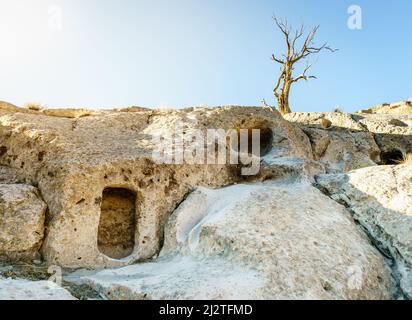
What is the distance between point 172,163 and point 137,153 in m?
0.78

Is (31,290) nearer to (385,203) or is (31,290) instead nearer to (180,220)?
(180,220)

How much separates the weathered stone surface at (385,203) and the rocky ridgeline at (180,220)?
2 cm

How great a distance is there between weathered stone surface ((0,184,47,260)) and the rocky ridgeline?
→ 0.7 inches

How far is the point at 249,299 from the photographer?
4.70m

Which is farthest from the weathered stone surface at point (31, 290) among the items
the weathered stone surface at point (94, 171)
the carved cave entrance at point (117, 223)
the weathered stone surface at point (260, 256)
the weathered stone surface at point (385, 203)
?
the weathered stone surface at point (385, 203)

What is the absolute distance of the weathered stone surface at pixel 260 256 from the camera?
5.04m

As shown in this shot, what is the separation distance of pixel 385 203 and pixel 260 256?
306 centimetres

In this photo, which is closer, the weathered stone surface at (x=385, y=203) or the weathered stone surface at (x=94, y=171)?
the weathered stone surface at (x=385, y=203)

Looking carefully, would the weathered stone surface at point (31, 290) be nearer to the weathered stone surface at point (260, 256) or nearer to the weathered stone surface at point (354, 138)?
the weathered stone surface at point (260, 256)

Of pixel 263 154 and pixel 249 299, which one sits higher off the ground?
pixel 263 154

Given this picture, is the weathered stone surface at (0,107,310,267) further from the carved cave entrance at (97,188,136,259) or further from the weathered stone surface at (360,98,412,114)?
the weathered stone surface at (360,98,412,114)

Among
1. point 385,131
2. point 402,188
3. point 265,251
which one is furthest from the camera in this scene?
point 385,131
